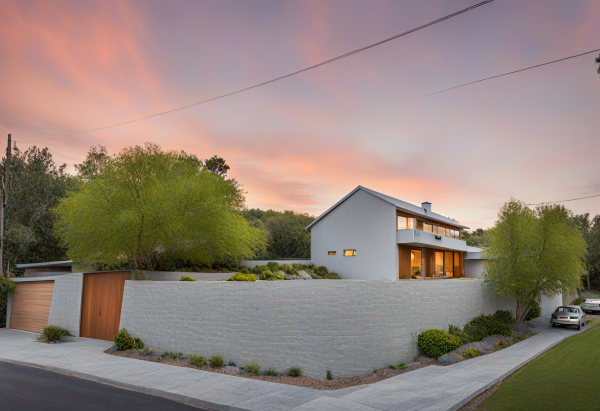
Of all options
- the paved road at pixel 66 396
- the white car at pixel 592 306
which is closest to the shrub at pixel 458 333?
the paved road at pixel 66 396

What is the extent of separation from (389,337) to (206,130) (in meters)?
12.6

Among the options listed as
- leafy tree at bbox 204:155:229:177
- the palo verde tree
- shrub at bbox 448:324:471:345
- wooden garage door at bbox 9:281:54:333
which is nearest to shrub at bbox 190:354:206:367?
the palo verde tree

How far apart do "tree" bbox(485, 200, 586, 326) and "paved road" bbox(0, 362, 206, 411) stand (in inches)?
632

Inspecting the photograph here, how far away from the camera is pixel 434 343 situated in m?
13.5

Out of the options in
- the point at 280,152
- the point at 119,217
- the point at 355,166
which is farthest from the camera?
A: the point at 355,166

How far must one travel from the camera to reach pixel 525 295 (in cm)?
2092

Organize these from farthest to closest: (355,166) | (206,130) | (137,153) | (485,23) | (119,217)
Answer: (355,166), (206,130), (137,153), (119,217), (485,23)

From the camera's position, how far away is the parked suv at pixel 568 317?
22.8 m

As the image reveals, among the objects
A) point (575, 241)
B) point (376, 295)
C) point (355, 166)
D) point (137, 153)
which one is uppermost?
point (355, 166)

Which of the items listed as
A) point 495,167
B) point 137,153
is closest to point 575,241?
point 495,167

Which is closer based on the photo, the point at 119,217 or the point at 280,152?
the point at 119,217

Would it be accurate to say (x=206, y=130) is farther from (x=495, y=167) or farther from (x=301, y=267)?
(x=495, y=167)

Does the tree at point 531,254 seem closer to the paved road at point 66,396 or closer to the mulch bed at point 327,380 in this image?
the mulch bed at point 327,380

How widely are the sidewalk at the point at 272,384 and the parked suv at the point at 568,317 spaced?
1024cm
